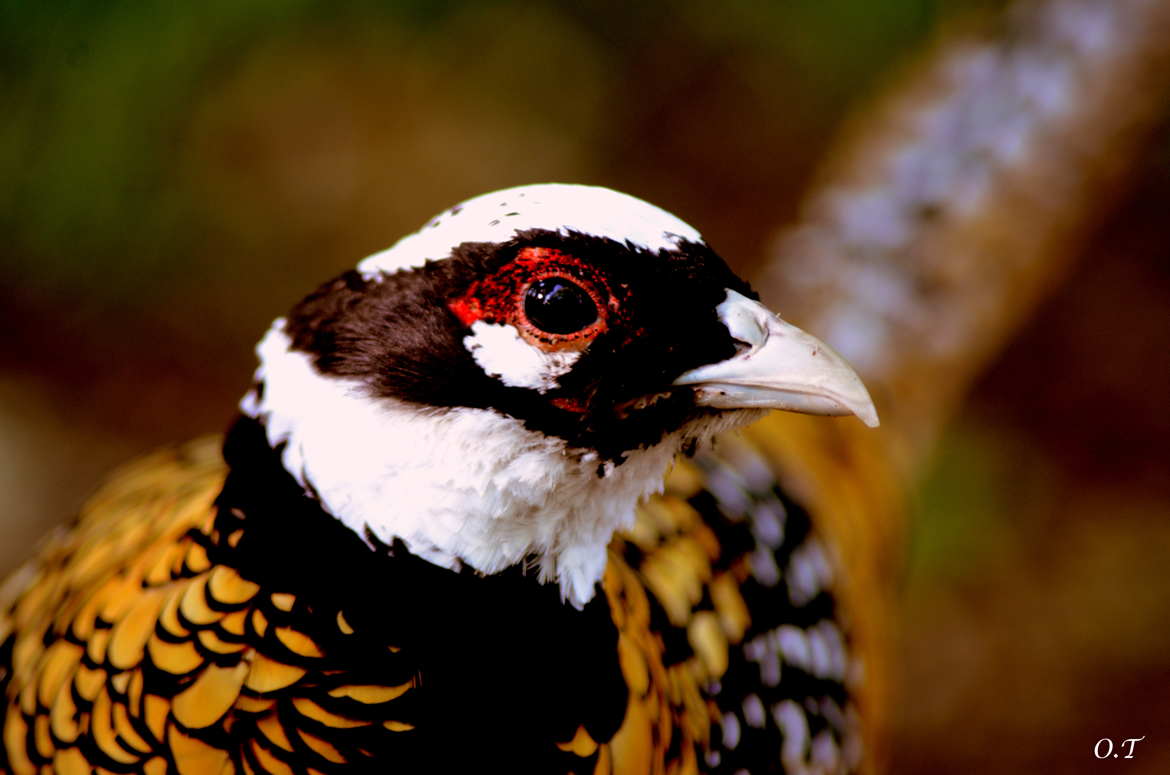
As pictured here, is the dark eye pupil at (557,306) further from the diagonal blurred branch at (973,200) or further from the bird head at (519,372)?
the diagonal blurred branch at (973,200)

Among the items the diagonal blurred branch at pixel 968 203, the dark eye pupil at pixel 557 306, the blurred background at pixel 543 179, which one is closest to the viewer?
the dark eye pupil at pixel 557 306

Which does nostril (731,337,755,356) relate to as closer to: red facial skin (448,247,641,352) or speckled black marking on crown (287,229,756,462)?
speckled black marking on crown (287,229,756,462)

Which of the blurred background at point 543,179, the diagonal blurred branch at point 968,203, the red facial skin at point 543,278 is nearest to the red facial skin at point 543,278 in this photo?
the red facial skin at point 543,278

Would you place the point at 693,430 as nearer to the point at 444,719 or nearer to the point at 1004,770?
the point at 444,719

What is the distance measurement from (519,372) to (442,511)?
214mm

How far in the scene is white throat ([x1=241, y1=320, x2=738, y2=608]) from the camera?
1349mm

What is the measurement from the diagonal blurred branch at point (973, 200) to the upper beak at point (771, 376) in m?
1.65

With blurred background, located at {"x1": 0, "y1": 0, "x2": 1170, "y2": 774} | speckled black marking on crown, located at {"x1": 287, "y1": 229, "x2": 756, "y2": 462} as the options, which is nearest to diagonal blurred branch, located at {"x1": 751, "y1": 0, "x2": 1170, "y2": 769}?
blurred background, located at {"x1": 0, "y1": 0, "x2": 1170, "y2": 774}

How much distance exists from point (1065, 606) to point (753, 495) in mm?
2720

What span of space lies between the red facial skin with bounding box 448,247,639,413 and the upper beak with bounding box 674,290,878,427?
14cm

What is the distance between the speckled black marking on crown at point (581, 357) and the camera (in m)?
1.34

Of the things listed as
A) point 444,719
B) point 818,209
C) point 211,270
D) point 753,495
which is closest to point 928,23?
point 818,209

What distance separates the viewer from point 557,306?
4.37 ft

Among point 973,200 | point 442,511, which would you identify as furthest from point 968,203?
point 442,511
